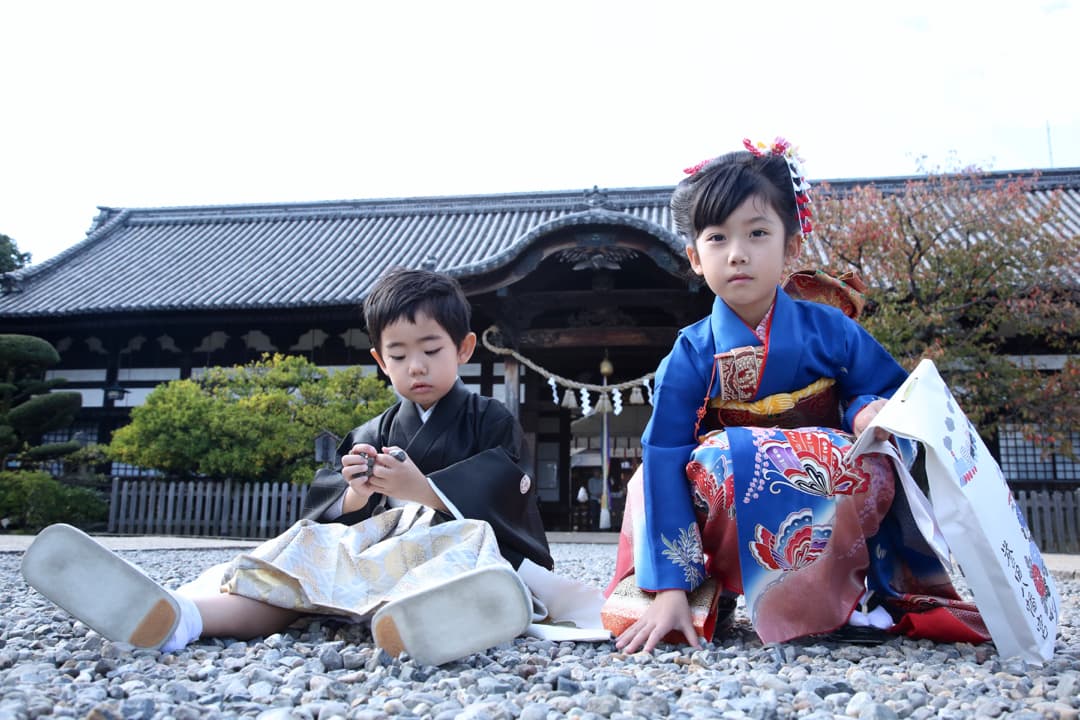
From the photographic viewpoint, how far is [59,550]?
1.97m

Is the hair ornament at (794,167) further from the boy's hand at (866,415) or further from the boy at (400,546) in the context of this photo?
the boy at (400,546)

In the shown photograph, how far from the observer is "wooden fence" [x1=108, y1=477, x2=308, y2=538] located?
1082 centimetres

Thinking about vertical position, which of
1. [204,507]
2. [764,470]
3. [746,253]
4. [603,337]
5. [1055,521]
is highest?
[603,337]

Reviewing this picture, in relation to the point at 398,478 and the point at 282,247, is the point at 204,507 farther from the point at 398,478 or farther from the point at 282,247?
the point at 398,478

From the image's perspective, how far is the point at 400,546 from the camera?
239cm

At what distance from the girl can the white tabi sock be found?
1.13 m

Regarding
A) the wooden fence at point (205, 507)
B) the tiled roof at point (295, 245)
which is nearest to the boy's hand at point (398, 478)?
the tiled roof at point (295, 245)

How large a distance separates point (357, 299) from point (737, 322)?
9.80 m

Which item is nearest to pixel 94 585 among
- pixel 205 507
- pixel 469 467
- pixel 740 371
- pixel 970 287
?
pixel 469 467

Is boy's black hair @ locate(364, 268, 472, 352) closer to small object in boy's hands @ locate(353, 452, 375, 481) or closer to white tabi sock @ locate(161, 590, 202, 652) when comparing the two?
small object in boy's hands @ locate(353, 452, 375, 481)

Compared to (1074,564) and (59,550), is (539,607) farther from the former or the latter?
(1074,564)

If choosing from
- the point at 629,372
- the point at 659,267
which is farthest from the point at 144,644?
the point at 629,372

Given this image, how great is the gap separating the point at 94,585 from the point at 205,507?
9864 millimetres

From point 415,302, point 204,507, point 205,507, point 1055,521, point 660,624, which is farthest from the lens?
point 204,507
